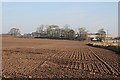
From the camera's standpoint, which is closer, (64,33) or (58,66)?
(58,66)

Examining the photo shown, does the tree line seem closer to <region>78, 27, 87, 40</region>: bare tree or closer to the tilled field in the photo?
<region>78, 27, 87, 40</region>: bare tree

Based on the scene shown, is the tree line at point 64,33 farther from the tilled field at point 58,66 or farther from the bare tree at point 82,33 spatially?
the tilled field at point 58,66

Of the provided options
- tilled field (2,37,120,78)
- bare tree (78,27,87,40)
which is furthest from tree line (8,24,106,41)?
tilled field (2,37,120,78)

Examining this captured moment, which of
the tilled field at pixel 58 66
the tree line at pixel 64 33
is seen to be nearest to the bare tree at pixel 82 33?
the tree line at pixel 64 33

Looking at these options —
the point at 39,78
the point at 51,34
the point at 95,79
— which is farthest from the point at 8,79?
the point at 51,34

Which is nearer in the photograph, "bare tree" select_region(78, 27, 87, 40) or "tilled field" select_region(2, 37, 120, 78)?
"tilled field" select_region(2, 37, 120, 78)

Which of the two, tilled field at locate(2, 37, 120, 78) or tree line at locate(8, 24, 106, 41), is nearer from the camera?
tilled field at locate(2, 37, 120, 78)

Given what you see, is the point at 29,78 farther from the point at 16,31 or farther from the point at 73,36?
the point at 16,31

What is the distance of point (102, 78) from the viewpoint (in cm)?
1043

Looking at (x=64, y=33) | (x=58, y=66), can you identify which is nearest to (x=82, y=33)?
(x=64, y=33)

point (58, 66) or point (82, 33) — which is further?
point (82, 33)

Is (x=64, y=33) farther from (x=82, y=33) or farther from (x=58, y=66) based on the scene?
(x=58, y=66)

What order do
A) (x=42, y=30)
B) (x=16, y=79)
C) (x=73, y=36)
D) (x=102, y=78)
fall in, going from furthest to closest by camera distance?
(x=42, y=30)
(x=73, y=36)
(x=102, y=78)
(x=16, y=79)

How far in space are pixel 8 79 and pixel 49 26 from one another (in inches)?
5576
